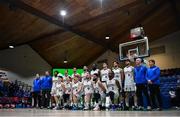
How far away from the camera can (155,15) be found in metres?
17.6

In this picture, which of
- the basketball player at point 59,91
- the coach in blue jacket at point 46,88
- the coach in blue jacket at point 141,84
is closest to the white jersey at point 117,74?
the coach in blue jacket at point 141,84

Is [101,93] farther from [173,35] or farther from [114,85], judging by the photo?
[173,35]

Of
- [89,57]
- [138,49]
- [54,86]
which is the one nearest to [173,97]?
[138,49]

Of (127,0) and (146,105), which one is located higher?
(127,0)

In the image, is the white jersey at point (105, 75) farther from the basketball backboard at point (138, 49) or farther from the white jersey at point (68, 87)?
the white jersey at point (68, 87)

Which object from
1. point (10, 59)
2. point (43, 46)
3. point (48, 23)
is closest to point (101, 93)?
point (48, 23)

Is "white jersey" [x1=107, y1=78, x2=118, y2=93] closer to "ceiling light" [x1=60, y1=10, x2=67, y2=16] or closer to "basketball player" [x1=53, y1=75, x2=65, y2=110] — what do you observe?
"basketball player" [x1=53, y1=75, x2=65, y2=110]

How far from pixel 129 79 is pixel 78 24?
855 cm

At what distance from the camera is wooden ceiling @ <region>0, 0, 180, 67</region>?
47.4 ft

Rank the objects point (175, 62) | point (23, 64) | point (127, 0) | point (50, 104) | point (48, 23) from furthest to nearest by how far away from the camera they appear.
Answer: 1. point (23, 64)
2. point (175, 62)
3. point (48, 23)
4. point (127, 0)
5. point (50, 104)

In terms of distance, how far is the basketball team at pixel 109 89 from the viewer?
8.48 metres

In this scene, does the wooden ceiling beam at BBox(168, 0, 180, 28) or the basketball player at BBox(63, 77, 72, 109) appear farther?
the wooden ceiling beam at BBox(168, 0, 180, 28)

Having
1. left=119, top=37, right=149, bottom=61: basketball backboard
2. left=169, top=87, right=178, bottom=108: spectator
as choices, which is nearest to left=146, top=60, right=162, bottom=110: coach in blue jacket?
left=119, top=37, right=149, bottom=61: basketball backboard

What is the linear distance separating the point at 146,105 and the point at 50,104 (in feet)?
18.4
